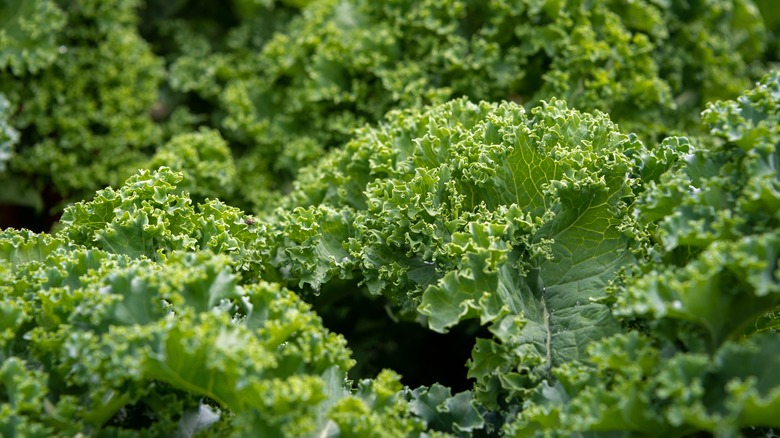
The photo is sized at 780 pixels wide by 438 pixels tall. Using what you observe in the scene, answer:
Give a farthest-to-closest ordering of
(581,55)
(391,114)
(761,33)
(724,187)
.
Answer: (761,33)
(581,55)
(391,114)
(724,187)

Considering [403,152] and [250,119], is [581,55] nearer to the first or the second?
[403,152]

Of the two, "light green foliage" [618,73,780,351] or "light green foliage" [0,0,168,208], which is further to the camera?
"light green foliage" [0,0,168,208]

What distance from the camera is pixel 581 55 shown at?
421 cm

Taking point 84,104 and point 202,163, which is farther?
point 84,104

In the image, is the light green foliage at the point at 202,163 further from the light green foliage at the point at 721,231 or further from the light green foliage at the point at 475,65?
the light green foliage at the point at 721,231

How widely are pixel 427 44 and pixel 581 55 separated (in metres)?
0.90

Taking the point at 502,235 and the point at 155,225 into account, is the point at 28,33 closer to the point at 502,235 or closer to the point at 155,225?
the point at 155,225

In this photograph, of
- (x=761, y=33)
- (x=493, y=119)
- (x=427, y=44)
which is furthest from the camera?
(x=761, y=33)

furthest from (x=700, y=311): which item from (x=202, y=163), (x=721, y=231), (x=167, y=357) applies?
(x=202, y=163)

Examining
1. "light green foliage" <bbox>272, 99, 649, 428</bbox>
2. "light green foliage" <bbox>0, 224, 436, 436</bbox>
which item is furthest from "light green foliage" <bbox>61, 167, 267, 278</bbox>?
"light green foliage" <bbox>0, 224, 436, 436</bbox>

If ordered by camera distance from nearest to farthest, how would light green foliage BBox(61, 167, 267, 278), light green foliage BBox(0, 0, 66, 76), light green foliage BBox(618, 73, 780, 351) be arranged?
light green foliage BBox(618, 73, 780, 351)
light green foliage BBox(61, 167, 267, 278)
light green foliage BBox(0, 0, 66, 76)

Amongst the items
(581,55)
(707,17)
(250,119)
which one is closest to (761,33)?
(707,17)

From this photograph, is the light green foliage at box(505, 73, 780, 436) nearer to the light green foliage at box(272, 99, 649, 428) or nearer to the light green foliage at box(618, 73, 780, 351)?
the light green foliage at box(618, 73, 780, 351)

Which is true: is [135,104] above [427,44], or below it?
below
